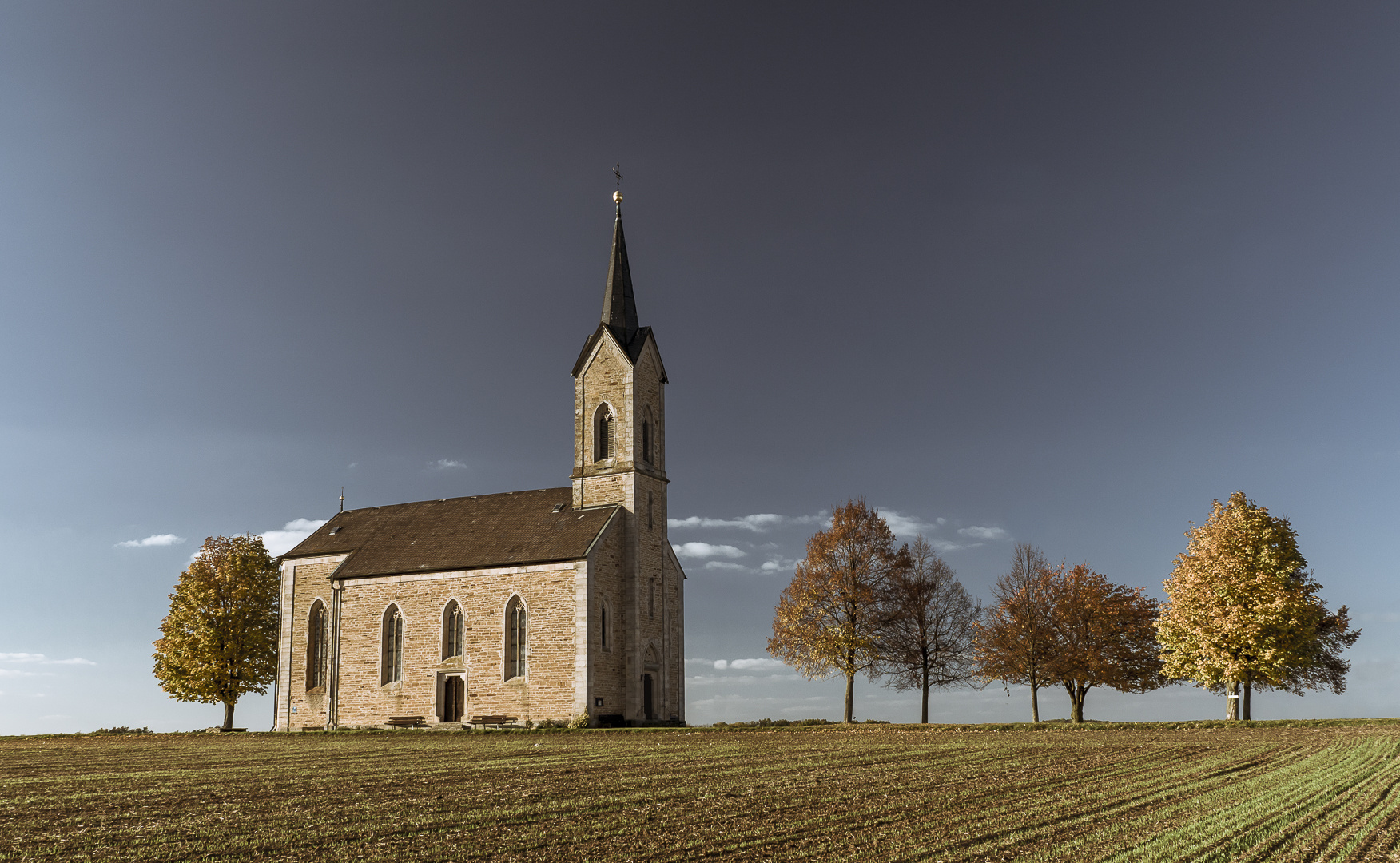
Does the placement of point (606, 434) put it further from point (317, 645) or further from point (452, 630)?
point (317, 645)

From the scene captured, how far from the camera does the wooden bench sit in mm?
42000

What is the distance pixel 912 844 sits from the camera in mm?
10508

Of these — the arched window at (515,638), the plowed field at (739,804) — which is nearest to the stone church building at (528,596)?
the arched window at (515,638)

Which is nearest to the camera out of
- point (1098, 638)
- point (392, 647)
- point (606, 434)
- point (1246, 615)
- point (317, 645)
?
point (1246, 615)

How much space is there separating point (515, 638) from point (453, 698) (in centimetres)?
422

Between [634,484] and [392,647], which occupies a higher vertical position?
[634,484]

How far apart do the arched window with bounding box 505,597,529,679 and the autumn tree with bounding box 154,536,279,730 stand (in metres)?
15.6

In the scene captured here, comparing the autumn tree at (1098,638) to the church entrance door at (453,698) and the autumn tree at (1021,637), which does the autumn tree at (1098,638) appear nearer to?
the autumn tree at (1021,637)

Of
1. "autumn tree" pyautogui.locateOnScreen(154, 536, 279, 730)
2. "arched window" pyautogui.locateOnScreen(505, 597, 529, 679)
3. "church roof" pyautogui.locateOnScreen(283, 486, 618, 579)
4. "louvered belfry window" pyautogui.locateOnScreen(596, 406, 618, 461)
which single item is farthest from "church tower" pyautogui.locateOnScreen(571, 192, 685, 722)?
"autumn tree" pyautogui.locateOnScreen(154, 536, 279, 730)

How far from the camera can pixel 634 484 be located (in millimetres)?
45219

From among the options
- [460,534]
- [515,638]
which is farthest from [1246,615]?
[460,534]

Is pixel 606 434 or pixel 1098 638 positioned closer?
pixel 1098 638

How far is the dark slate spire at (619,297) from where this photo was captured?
48719 mm

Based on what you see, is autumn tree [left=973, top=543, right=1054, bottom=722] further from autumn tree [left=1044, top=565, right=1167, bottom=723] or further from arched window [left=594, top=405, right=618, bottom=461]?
arched window [left=594, top=405, right=618, bottom=461]
